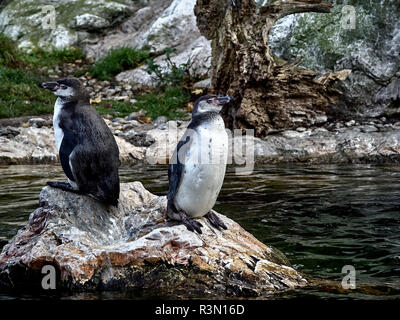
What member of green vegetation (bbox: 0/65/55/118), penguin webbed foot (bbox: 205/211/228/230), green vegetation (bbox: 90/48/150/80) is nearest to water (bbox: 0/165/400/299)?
penguin webbed foot (bbox: 205/211/228/230)

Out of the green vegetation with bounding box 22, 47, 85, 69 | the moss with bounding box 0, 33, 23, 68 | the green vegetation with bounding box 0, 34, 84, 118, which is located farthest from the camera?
the green vegetation with bounding box 22, 47, 85, 69

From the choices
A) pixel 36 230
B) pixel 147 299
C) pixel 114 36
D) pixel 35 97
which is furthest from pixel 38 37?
pixel 147 299

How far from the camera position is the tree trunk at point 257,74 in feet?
29.8

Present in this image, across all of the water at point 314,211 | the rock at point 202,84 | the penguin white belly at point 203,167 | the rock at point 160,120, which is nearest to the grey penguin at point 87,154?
the penguin white belly at point 203,167

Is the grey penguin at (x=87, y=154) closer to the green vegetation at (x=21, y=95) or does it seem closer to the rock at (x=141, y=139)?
the rock at (x=141, y=139)

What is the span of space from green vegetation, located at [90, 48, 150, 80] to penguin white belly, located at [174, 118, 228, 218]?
33.7 ft

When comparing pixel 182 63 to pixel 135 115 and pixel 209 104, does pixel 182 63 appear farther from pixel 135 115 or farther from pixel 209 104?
pixel 209 104

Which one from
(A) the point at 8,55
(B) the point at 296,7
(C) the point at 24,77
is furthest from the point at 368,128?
(A) the point at 8,55

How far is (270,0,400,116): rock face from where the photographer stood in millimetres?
10203

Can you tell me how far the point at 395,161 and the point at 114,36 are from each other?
32.3ft

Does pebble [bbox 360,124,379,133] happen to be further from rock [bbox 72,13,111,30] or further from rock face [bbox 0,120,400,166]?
rock [bbox 72,13,111,30]

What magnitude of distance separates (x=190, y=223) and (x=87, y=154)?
3.33 ft

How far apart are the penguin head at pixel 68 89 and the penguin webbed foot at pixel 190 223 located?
54.0 inches

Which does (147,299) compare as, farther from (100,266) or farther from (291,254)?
(291,254)
